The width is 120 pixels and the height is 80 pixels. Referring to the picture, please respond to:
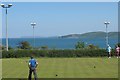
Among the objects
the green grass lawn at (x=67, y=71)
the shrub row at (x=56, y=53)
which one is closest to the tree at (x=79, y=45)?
the shrub row at (x=56, y=53)

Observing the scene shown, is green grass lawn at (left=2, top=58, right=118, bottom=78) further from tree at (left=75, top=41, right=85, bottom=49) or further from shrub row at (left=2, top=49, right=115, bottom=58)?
tree at (left=75, top=41, right=85, bottom=49)

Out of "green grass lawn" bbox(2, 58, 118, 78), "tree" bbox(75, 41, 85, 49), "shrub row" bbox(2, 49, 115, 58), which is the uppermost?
"tree" bbox(75, 41, 85, 49)

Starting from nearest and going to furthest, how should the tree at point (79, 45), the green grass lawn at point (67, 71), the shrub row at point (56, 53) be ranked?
the green grass lawn at point (67, 71) < the shrub row at point (56, 53) < the tree at point (79, 45)

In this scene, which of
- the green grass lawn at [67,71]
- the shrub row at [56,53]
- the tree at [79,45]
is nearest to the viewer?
the green grass lawn at [67,71]

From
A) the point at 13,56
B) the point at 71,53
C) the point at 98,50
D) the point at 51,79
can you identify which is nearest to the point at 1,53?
the point at 13,56

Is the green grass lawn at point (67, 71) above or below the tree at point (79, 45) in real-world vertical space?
below

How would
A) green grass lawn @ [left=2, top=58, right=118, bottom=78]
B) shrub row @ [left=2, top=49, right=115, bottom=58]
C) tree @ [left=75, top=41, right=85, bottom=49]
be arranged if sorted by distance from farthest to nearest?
1. tree @ [left=75, top=41, right=85, bottom=49]
2. shrub row @ [left=2, top=49, right=115, bottom=58]
3. green grass lawn @ [left=2, top=58, right=118, bottom=78]

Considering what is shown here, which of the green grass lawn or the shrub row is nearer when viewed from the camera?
the green grass lawn

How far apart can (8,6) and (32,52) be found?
23.3 feet

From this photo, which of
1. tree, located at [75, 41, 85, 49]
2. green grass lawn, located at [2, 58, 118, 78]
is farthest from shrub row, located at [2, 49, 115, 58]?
green grass lawn, located at [2, 58, 118, 78]

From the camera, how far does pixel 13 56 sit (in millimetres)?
51375

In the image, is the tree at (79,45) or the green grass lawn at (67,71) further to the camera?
the tree at (79,45)

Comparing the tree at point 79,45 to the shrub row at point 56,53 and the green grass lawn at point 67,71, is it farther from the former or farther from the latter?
the green grass lawn at point 67,71

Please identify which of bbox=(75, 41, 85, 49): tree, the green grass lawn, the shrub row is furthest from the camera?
bbox=(75, 41, 85, 49): tree
